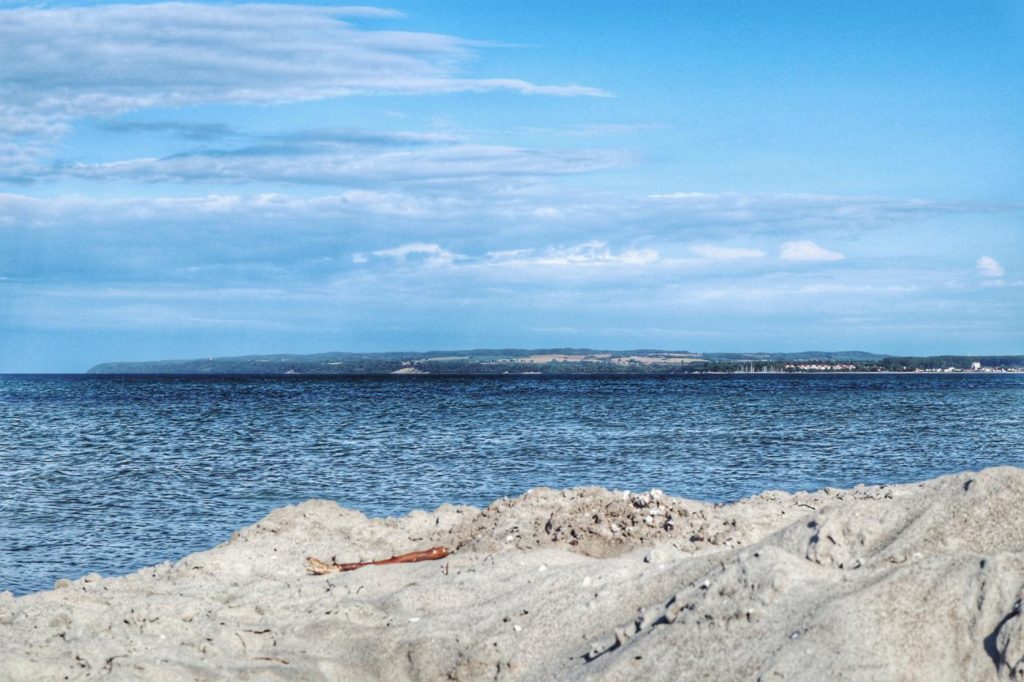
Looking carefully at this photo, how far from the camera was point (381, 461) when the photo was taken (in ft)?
84.2

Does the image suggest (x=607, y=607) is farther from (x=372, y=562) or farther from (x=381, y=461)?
(x=381, y=461)

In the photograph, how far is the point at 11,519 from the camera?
1720cm

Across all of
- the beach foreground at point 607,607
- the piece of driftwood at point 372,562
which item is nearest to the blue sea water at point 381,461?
the piece of driftwood at point 372,562

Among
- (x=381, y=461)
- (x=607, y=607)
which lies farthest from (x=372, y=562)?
(x=381, y=461)

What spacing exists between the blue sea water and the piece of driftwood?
10.4ft

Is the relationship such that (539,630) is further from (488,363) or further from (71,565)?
(488,363)

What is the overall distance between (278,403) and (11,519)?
46613mm

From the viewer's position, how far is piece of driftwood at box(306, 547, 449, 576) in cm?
1114

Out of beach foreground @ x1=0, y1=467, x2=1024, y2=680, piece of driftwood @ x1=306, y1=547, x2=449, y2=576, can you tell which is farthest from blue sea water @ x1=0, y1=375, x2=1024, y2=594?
beach foreground @ x1=0, y1=467, x2=1024, y2=680

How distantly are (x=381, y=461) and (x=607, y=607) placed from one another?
17.7 m

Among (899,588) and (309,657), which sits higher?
(899,588)

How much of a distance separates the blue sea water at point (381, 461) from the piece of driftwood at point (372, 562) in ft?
10.4

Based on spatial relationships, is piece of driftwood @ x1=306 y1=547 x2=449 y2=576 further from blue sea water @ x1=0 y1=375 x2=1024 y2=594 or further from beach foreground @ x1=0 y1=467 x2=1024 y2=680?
blue sea water @ x1=0 y1=375 x2=1024 y2=594

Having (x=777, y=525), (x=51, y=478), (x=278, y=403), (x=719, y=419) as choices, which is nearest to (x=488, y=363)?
(x=278, y=403)
